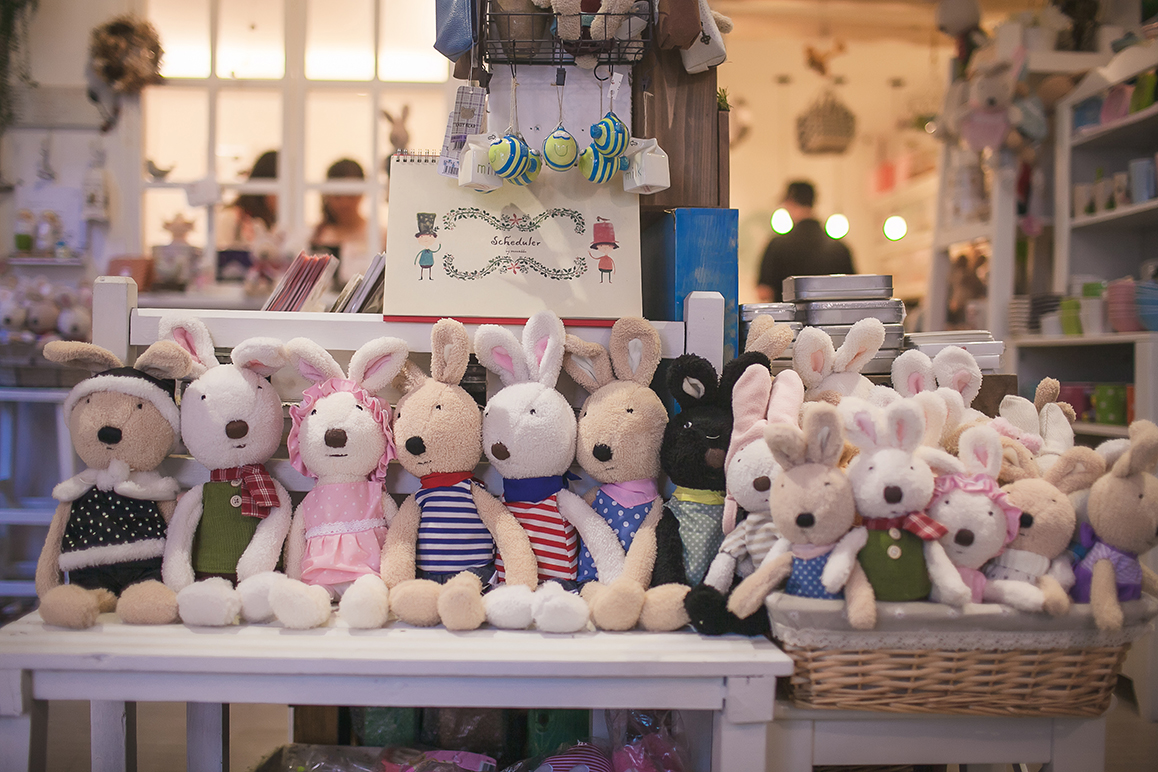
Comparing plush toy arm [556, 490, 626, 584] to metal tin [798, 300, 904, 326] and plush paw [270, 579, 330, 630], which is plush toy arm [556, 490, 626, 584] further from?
metal tin [798, 300, 904, 326]

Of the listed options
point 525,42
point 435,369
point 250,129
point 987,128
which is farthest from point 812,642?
point 250,129

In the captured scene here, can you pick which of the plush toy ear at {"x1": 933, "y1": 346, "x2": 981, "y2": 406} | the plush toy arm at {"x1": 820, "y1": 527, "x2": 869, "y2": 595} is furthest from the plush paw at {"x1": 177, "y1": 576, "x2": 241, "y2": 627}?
the plush toy ear at {"x1": 933, "y1": 346, "x2": 981, "y2": 406}

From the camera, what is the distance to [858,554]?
1126 millimetres

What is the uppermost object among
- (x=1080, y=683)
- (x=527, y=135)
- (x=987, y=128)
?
(x=987, y=128)

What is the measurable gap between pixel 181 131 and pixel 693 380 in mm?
3347

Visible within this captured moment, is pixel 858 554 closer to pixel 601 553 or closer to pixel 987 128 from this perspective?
pixel 601 553

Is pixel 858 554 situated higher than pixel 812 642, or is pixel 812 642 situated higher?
pixel 858 554

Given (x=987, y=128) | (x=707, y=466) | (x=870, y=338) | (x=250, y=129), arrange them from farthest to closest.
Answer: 1. (x=250, y=129)
2. (x=987, y=128)
3. (x=870, y=338)
4. (x=707, y=466)

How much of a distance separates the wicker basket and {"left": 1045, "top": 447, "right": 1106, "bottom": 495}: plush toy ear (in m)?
0.18

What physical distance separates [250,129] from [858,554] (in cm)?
351

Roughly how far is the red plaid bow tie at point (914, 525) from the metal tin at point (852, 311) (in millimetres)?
527

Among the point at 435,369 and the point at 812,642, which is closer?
the point at 812,642

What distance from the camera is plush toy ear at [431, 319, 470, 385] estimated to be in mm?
1326

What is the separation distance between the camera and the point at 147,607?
47.7 inches
